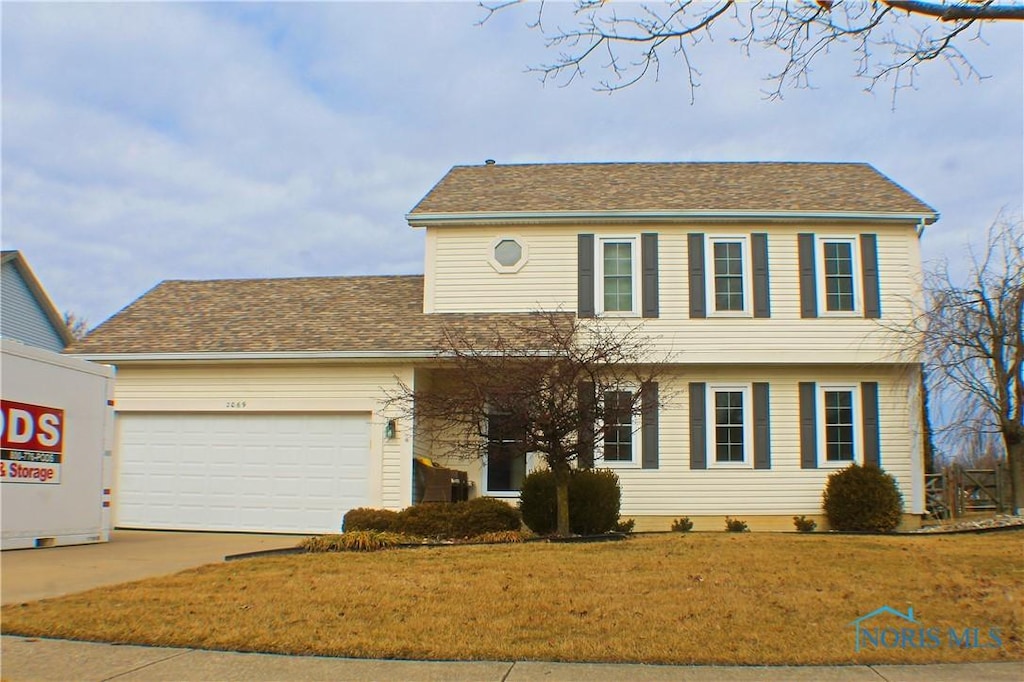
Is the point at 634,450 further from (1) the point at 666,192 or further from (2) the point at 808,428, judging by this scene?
(1) the point at 666,192

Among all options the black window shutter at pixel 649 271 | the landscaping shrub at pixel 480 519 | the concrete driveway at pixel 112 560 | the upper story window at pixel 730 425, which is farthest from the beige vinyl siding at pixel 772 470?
the concrete driveway at pixel 112 560

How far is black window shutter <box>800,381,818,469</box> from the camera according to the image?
18.6 m

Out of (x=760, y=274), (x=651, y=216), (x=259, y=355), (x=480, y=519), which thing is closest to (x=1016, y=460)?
(x=760, y=274)

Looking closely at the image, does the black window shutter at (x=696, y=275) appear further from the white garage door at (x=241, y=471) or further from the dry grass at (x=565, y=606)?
the dry grass at (x=565, y=606)

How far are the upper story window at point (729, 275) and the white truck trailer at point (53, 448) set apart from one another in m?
11.4

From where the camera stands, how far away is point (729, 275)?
1891 centimetres

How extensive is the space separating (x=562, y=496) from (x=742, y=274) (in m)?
7.04

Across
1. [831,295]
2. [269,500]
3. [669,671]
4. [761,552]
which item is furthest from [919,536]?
[269,500]

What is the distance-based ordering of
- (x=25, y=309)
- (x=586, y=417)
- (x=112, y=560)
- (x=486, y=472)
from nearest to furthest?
(x=112, y=560)
(x=586, y=417)
(x=486, y=472)
(x=25, y=309)

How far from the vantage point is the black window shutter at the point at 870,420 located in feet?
60.6

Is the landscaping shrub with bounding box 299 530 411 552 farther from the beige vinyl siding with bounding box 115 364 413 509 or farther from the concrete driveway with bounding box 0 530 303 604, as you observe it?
the beige vinyl siding with bounding box 115 364 413 509

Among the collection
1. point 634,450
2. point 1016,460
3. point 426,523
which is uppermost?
point 634,450

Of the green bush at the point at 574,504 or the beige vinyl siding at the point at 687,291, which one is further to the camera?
the beige vinyl siding at the point at 687,291

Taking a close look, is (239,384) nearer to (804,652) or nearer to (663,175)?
(663,175)
